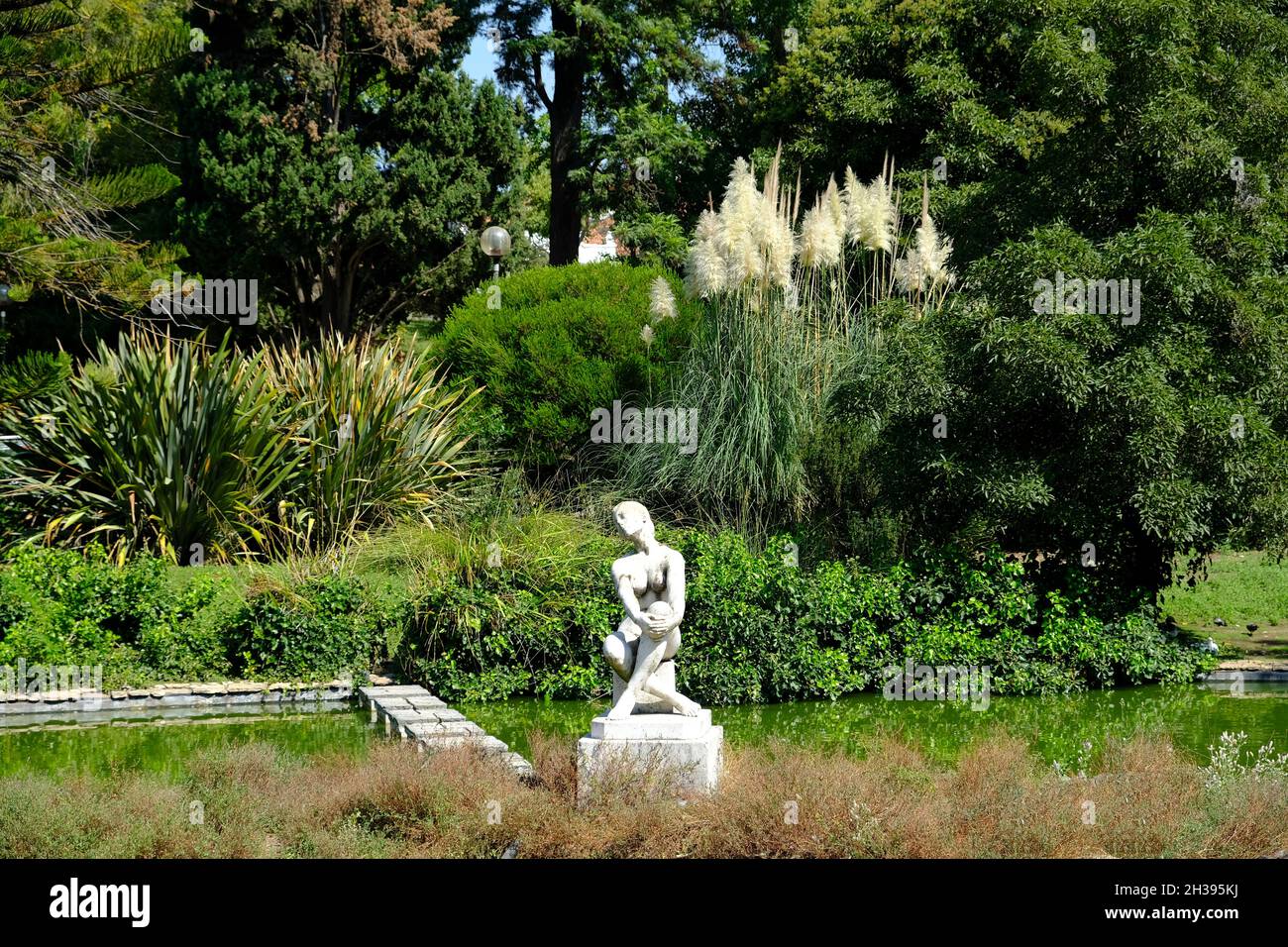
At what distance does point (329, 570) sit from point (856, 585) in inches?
186

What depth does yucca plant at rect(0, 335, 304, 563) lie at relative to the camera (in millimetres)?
13531

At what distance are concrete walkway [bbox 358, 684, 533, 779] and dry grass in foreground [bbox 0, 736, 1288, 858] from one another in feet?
2.83

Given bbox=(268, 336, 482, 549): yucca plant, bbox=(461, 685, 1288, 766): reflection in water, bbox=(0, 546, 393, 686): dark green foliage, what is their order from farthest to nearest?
bbox=(268, 336, 482, 549): yucca plant → bbox=(0, 546, 393, 686): dark green foliage → bbox=(461, 685, 1288, 766): reflection in water

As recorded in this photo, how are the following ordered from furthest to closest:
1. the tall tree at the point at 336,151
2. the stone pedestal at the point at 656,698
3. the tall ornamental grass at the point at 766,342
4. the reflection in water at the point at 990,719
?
the tall tree at the point at 336,151 < the tall ornamental grass at the point at 766,342 < the reflection in water at the point at 990,719 < the stone pedestal at the point at 656,698

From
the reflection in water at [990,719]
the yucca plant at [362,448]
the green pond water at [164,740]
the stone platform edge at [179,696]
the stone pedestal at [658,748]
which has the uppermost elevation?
the yucca plant at [362,448]

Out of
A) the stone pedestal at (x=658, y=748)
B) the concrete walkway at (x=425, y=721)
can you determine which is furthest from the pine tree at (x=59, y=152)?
the stone pedestal at (x=658, y=748)

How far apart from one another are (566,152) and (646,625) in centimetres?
1805

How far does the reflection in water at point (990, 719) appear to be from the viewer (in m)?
9.67

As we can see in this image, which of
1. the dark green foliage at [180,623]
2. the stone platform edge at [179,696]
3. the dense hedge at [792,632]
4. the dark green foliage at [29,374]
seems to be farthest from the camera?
the dark green foliage at [29,374]

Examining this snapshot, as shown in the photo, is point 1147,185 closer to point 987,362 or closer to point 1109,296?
point 1109,296

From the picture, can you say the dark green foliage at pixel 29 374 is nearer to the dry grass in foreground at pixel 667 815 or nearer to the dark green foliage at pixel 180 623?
the dark green foliage at pixel 180 623

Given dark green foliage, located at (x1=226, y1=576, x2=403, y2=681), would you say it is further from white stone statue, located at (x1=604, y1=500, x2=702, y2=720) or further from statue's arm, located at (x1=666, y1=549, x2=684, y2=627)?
statue's arm, located at (x1=666, y1=549, x2=684, y2=627)

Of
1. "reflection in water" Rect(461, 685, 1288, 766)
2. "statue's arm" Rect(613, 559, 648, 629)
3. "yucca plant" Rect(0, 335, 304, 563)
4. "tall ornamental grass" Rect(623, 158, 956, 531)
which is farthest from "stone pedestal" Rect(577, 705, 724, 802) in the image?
"yucca plant" Rect(0, 335, 304, 563)

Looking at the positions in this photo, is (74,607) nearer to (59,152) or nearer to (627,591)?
(59,152)
